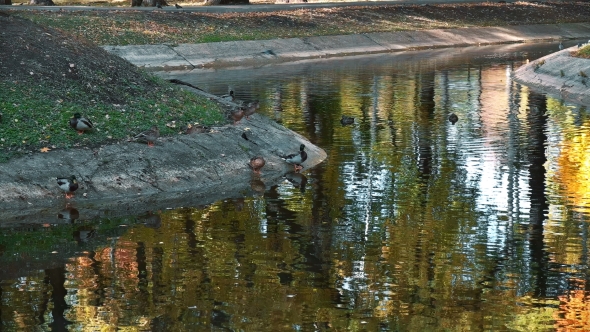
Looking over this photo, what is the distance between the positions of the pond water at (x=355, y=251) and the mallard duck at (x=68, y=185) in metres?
0.33

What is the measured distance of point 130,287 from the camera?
13.2 meters

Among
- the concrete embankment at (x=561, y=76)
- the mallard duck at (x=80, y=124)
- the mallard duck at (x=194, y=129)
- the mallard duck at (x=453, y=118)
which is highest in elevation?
the mallard duck at (x=80, y=124)

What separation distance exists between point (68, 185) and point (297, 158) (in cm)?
502

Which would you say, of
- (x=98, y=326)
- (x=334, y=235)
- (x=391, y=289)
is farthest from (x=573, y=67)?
(x=98, y=326)

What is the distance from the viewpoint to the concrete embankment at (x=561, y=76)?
34.0m

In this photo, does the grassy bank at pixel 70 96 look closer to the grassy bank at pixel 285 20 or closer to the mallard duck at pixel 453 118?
the mallard duck at pixel 453 118

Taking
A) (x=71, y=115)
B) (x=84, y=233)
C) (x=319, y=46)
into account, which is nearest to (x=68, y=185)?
(x=84, y=233)

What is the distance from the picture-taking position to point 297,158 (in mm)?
21547

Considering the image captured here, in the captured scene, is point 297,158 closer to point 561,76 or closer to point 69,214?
point 69,214

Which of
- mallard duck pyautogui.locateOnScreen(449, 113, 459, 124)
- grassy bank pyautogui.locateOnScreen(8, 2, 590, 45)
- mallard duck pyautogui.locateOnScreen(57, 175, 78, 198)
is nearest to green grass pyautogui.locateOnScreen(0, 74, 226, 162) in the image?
mallard duck pyautogui.locateOnScreen(57, 175, 78, 198)

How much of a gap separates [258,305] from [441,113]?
19099mm

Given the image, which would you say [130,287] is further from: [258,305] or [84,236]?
[84,236]

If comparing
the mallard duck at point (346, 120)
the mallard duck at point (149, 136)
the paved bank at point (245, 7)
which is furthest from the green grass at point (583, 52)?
the paved bank at point (245, 7)

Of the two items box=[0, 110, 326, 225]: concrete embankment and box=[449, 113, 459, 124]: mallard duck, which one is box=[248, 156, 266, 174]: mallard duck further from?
box=[449, 113, 459, 124]: mallard duck
